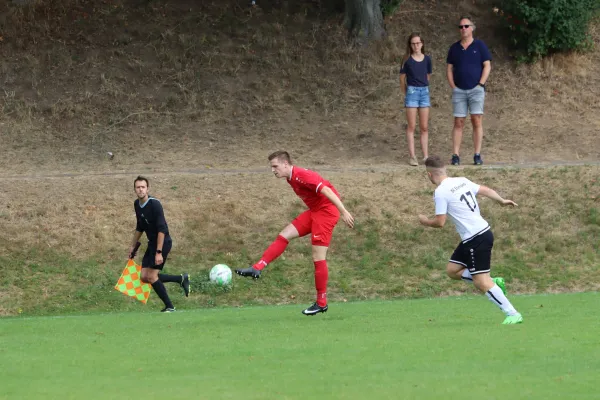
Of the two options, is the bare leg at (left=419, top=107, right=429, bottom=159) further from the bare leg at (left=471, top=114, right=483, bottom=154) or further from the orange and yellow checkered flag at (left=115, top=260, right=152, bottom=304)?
the orange and yellow checkered flag at (left=115, top=260, right=152, bottom=304)

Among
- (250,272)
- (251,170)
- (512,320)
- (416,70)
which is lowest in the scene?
(512,320)

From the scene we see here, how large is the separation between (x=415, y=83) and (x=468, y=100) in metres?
1.06

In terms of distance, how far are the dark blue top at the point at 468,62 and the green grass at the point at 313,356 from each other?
7.30m

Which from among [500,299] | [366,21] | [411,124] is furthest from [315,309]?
[366,21]

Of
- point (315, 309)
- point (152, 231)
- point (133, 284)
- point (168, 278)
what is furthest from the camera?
point (168, 278)

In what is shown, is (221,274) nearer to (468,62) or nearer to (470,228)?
(470,228)

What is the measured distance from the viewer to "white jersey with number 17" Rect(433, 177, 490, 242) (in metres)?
10.7

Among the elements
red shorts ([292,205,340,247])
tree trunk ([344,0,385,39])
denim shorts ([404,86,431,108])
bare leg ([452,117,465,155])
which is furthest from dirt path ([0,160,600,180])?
red shorts ([292,205,340,247])

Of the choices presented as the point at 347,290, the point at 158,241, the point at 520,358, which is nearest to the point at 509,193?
the point at 347,290

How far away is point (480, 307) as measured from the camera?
13164 millimetres

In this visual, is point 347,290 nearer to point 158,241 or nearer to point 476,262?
point 158,241

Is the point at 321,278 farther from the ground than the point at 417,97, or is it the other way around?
the point at 417,97

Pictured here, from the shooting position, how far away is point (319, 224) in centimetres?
1206

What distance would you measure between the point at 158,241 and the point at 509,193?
757cm
